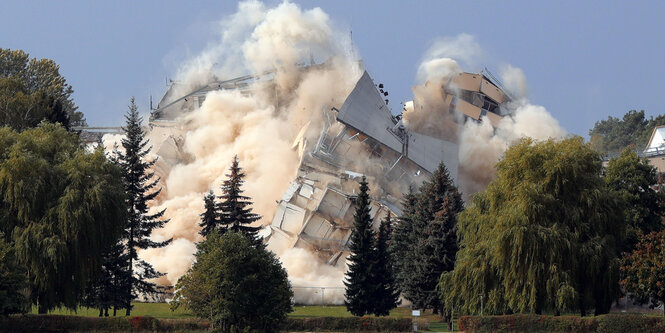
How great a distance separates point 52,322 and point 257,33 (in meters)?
45.3

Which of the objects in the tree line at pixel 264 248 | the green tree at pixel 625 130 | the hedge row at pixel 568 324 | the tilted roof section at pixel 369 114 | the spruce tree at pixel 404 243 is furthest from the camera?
the green tree at pixel 625 130

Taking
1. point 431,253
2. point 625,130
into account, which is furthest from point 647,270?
point 625,130

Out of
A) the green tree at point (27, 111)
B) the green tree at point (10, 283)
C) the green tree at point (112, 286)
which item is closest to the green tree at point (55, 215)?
the green tree at point (10, 283)

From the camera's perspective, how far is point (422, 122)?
278 ft

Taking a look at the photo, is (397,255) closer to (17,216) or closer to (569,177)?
(569,177)

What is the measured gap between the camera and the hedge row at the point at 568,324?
45562 mm

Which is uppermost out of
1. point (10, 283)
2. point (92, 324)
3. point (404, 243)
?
point (404, 243)

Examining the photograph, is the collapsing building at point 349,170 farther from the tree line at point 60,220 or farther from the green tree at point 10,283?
the green tree at point 10,283

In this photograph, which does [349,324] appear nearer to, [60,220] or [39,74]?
[60,220]

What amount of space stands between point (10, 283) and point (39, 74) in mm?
63902

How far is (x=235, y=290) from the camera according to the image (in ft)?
151

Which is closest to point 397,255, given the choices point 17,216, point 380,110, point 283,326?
point 380,110

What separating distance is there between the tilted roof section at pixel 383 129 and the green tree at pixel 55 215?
27558 mm

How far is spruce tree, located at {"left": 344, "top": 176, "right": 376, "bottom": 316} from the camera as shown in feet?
197
